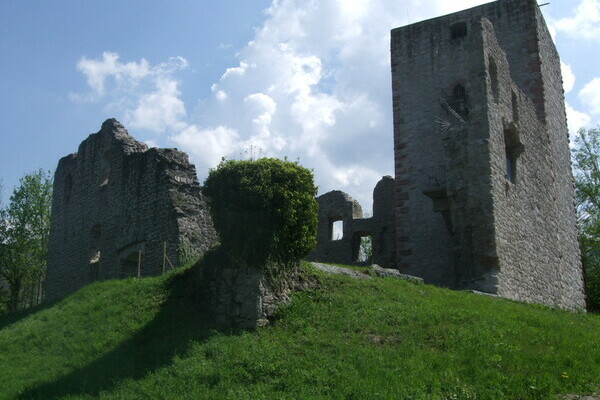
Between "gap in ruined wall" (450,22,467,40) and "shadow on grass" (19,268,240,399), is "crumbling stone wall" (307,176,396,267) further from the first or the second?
"shadow on grass" (19,268,240,399)

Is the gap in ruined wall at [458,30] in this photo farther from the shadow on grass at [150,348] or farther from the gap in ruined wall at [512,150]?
the shadow on grass at [150,348]

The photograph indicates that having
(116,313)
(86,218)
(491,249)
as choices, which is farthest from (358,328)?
(86,218)

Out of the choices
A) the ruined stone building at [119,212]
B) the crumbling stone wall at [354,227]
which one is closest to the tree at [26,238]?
the ruined stone building at [119,212]

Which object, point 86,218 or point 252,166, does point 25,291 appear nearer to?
point 86,218

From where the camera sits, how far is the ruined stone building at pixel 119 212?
60.1ft

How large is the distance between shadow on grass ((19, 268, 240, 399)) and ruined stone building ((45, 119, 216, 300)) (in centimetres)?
422

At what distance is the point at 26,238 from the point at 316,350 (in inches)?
939

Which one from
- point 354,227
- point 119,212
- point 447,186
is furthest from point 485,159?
point 354,227

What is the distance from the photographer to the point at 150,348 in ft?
35.7

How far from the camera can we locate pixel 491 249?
1628cm

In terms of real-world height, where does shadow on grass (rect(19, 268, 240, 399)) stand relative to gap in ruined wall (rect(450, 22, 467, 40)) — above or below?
below

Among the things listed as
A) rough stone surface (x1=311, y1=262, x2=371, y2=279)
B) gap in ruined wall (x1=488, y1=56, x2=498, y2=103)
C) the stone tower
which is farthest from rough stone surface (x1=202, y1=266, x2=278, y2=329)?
gap in ruined wall (x1=488, y1=56, x2=498, y2=103)

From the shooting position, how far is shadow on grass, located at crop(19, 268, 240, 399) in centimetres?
984

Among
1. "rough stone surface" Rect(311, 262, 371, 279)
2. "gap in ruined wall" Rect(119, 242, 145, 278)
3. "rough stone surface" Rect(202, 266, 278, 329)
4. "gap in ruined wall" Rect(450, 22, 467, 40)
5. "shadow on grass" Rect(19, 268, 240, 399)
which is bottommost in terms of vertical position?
"shadow on grass" Rect(19, 268, 240, 399)
